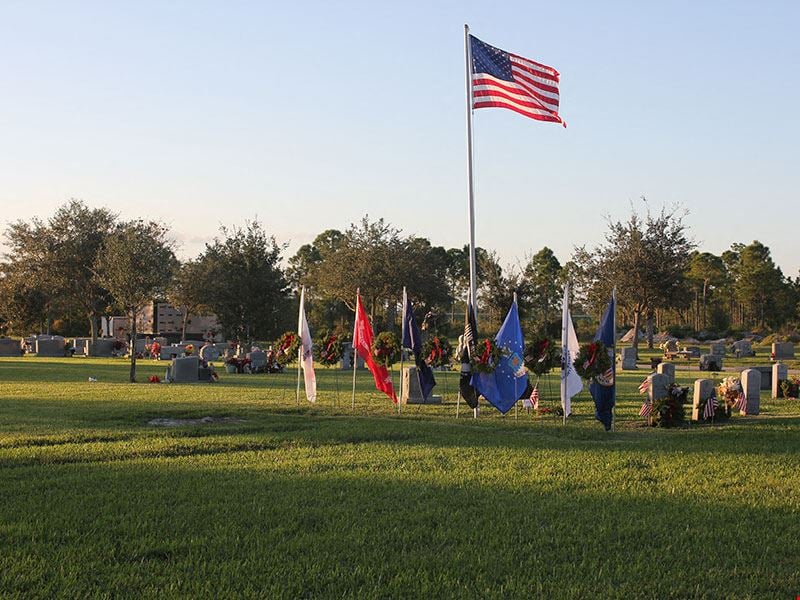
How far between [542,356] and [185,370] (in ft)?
45.4

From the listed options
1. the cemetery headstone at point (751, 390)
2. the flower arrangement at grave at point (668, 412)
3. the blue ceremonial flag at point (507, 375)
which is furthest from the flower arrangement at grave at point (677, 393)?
the blue ceremonial flag at point (507, 375)

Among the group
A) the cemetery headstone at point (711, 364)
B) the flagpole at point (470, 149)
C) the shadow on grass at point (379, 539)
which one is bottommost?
the shadow on grass at point (379, 539)

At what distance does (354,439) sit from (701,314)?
76746 mm

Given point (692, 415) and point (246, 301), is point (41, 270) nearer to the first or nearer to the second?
point (246, 301)

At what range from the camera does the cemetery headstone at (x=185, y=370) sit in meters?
27.1

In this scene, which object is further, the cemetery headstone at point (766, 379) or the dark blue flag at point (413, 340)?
the cemetery headstone at point (766, 379)

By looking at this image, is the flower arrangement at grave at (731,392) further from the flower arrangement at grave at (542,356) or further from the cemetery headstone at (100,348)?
the cemetery headstone at (100,348)

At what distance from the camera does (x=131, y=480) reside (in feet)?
31.7

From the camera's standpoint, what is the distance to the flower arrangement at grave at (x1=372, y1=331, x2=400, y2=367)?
1861 centimetres

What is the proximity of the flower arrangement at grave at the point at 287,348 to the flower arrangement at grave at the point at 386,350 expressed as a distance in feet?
6.05

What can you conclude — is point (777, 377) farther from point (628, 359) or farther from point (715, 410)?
point (628, 359)

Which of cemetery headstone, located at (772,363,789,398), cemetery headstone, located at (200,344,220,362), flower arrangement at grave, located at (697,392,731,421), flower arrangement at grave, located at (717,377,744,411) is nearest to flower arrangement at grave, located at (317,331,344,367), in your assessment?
flower arrangement at grave, located at (697,392,731,421)

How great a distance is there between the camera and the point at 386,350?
1862cm

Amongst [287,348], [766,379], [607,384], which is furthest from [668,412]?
[766,379]
